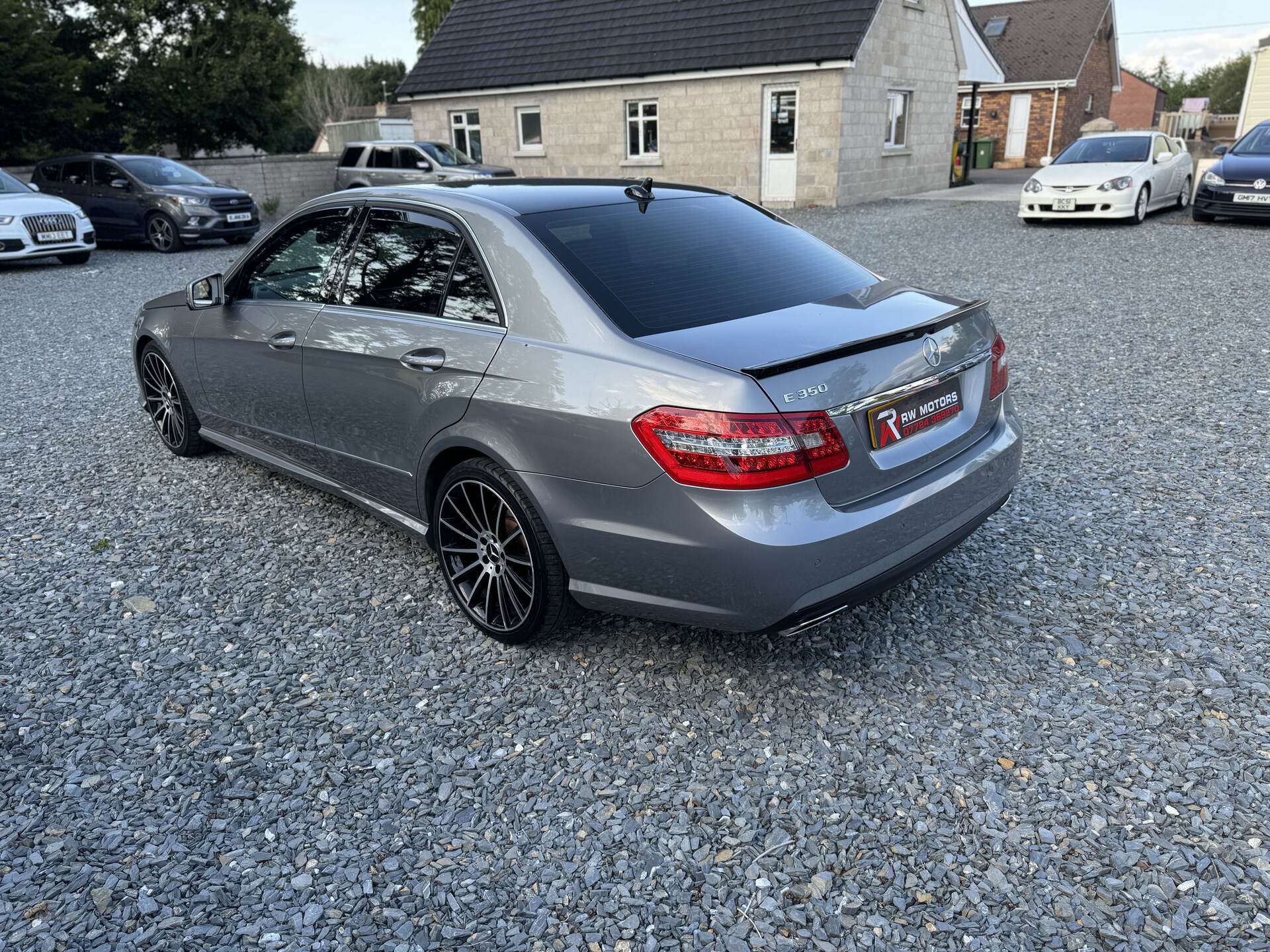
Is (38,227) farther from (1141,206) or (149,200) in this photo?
(1141,206)

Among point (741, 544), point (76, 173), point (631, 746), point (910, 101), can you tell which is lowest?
point (631, 746)

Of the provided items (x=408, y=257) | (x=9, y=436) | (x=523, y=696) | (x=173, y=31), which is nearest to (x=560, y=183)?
(x=408, y=257)

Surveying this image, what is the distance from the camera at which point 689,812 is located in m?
2.69

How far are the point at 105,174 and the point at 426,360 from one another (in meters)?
17.2

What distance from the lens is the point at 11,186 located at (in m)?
15.4

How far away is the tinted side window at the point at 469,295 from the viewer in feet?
11.0

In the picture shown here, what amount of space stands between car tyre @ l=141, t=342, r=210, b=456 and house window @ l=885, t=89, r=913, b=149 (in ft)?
65.8

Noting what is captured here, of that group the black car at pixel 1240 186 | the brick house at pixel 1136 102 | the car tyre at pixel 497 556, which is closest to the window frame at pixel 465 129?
the black car at pixel 1240 186

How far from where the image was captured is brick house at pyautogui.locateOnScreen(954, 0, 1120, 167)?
35.8 metres

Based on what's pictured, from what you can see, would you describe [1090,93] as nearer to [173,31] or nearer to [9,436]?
[173,31]

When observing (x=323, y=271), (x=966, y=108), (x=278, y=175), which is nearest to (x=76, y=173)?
(x=278, y=175)

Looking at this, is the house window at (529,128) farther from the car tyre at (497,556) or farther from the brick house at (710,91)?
the car tyre at (497,556)

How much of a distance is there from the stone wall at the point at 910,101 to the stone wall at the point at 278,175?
44.6ft

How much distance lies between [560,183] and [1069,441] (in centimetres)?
343
